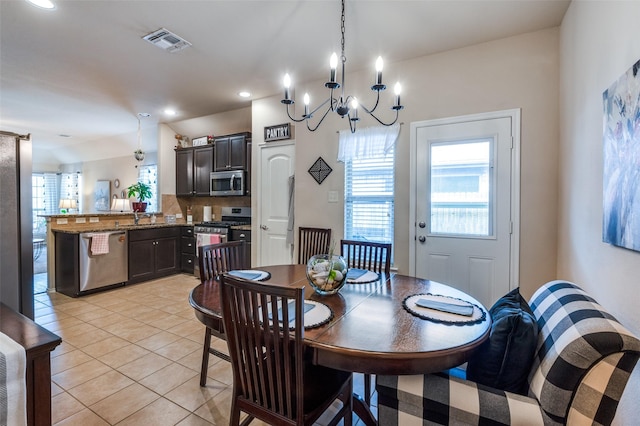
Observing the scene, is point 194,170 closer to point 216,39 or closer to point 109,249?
point 109,249

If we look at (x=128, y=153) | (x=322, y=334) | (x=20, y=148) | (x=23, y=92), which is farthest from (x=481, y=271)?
(x=128, y=153)

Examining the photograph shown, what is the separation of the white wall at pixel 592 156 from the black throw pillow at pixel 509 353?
424 millimetres

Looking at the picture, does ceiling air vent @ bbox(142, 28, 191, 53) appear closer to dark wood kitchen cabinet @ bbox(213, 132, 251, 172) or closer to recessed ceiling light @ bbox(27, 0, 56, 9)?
recessed ceiling light @ bbox(27, 0, 56, 9)

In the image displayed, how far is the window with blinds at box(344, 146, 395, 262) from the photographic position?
325cm

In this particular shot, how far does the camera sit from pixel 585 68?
1.99 metres

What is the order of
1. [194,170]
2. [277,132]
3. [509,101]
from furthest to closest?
[194,170] < [277,132] < [509,101]

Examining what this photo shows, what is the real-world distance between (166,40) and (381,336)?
3029 mm

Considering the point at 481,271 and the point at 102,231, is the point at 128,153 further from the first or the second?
the point at 481,271

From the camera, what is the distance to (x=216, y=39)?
276cm

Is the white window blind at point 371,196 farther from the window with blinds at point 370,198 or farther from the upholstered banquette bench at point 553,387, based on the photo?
the upholstered banquette bench at point 553,387

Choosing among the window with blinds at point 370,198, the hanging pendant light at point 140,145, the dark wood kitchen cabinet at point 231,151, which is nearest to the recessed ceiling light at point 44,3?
the dark wood kitchen cabinet at point 231,151

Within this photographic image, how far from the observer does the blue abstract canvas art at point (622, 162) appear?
1.30 meters

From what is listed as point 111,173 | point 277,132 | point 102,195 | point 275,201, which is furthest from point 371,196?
point 102,195

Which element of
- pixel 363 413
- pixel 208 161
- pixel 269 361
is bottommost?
pixel 363 413
